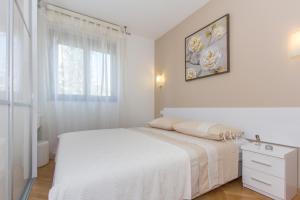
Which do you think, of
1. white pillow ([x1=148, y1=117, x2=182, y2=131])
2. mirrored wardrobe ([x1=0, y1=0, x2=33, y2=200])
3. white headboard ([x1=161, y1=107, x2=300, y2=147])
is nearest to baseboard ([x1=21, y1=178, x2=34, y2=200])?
mirrored wardrobe ([x1=0, y1=0, x2=33, y2=200])

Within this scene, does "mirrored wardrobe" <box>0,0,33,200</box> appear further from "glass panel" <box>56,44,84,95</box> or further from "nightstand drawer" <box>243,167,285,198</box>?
"nightstand drawer" <box>243,167,285,198</box>

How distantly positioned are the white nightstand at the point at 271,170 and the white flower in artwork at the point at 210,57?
51.9 inches

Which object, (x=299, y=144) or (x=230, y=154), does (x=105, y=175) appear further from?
(x=299, y=144)

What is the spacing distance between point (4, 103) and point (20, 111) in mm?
501

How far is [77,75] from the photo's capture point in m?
2.97

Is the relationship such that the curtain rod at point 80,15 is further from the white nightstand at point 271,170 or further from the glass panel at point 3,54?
the white nightstand at point 271,170

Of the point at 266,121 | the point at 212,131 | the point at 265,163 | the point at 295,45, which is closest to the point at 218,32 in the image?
the point at 295,45

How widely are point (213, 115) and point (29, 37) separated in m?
2.75

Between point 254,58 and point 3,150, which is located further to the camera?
point 254,58

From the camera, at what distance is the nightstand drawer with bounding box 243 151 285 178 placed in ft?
4.86

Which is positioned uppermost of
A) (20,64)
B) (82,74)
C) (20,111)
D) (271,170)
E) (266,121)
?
(82,74)

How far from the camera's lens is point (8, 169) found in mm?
1291

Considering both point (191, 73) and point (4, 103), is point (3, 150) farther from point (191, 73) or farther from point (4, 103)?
point (191, 73)

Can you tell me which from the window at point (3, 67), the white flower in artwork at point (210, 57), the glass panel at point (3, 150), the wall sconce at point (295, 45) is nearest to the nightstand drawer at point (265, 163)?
the wall sconce at point (295, 45)
